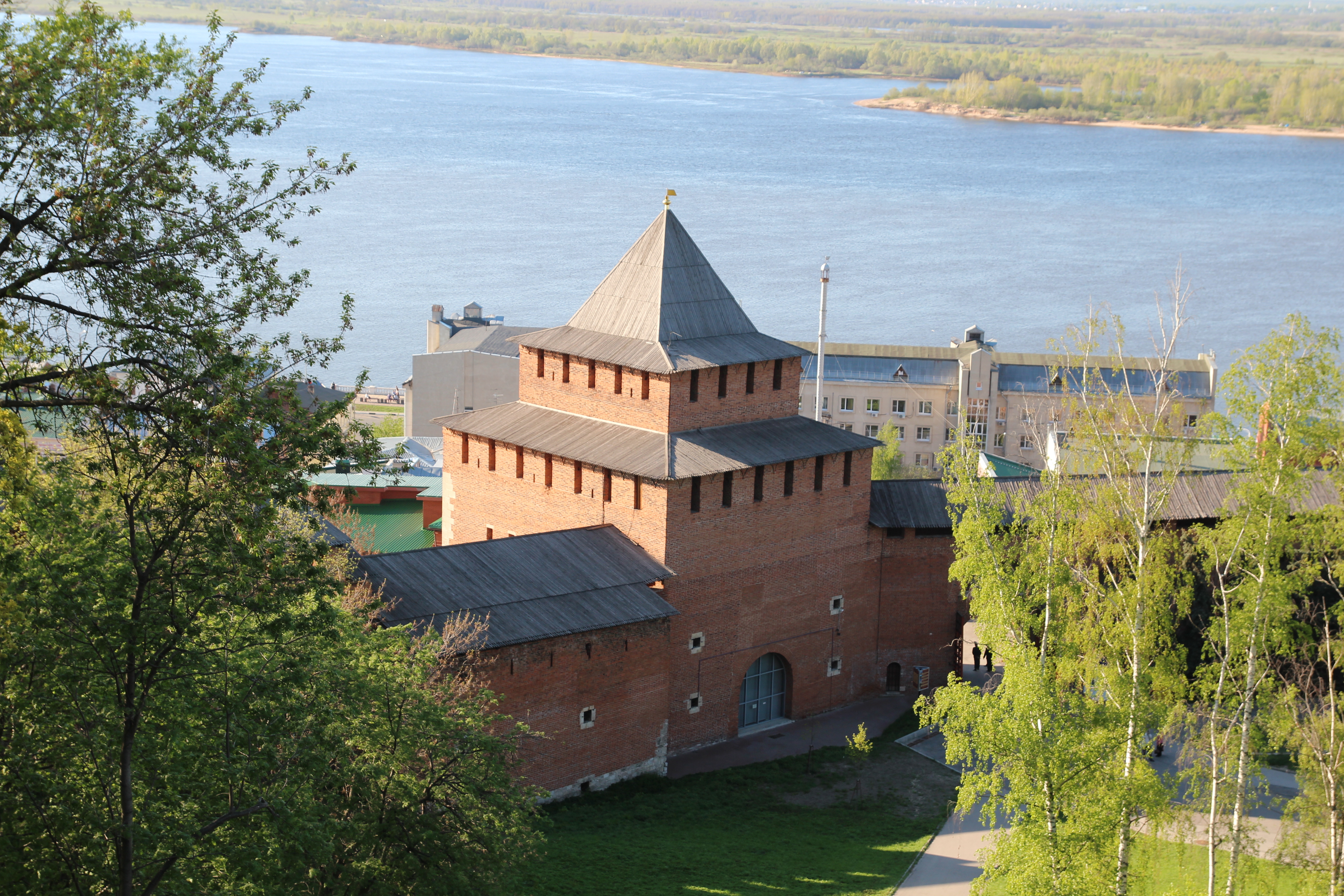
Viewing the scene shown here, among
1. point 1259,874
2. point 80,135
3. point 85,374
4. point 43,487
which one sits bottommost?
point 1259,874

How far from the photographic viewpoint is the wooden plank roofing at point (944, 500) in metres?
28.5

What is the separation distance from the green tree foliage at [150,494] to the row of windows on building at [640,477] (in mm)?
12975

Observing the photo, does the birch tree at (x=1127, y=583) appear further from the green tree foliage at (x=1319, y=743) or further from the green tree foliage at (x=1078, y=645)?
the green tree foliage at (x=1319, y=743)

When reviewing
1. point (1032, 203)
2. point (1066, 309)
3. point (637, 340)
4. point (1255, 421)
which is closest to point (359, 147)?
point (1032, 203)

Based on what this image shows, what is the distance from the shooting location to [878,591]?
28.8m

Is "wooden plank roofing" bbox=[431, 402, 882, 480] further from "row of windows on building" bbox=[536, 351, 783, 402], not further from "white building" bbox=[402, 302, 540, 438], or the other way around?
"white building" bbox=[402, 302, 540, 438]

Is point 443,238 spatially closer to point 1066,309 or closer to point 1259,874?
point 1066,309

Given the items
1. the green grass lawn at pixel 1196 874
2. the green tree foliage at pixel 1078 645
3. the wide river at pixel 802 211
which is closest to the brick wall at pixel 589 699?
the green tree foliage at pixel 1078 645

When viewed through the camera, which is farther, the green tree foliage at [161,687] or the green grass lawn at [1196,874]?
the green grass lawn at [1196,874]

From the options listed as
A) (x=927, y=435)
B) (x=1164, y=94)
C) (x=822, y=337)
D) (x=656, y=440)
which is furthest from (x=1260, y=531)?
(x=1164, y=94)

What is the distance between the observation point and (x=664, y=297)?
26641mm

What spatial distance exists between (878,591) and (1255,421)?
36.7 feet

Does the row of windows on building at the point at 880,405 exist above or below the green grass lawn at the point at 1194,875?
above

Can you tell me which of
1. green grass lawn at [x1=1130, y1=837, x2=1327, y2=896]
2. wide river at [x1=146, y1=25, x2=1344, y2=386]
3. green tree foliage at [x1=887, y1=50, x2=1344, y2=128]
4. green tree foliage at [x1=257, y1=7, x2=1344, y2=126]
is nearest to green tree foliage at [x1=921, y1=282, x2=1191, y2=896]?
green grass lawn at [x1=1130, y1=837, x2=1327, y2=896]
